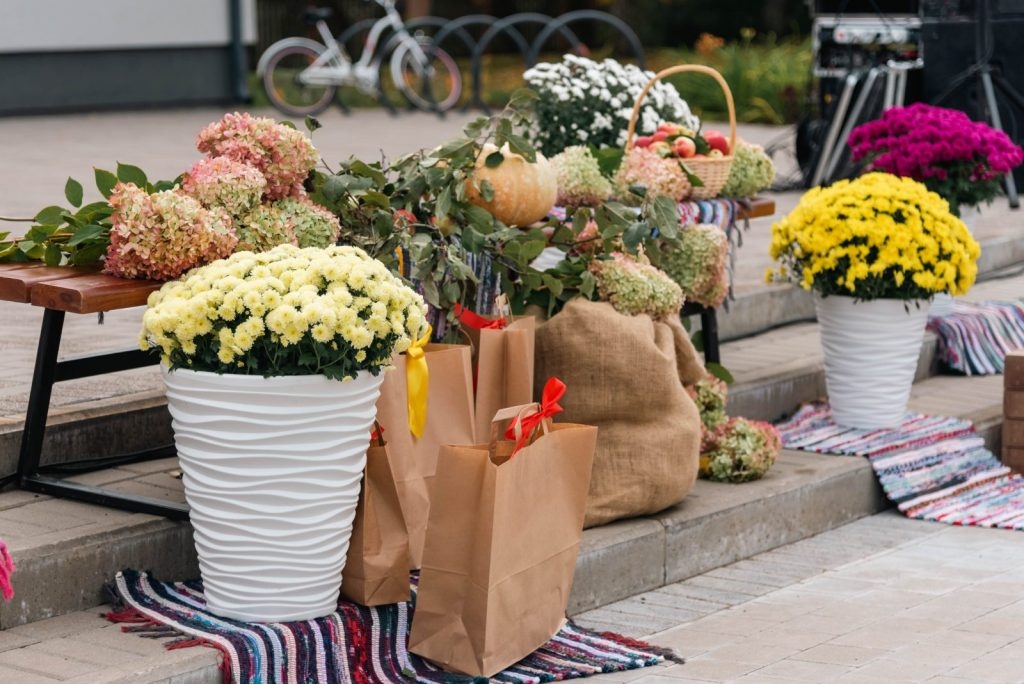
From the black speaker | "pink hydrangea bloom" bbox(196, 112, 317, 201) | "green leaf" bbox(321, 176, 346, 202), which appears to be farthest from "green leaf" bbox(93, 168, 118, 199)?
the black speaker

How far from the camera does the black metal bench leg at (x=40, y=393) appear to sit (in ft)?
13.4

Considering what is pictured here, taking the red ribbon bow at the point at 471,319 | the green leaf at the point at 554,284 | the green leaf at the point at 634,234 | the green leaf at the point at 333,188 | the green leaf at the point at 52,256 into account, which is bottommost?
the red ribbon bow at the point at 471,319

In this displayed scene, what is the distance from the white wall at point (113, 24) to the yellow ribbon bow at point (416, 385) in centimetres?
926

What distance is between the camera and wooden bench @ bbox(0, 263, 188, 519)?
3.74 m

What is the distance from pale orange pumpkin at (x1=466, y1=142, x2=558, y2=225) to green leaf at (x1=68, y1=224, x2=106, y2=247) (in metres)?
1.16

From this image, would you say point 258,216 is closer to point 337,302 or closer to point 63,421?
point 337,302

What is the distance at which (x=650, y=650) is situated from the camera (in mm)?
4070

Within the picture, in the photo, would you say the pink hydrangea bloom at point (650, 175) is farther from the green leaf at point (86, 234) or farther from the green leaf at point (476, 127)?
the green leaf at point (86, 234)

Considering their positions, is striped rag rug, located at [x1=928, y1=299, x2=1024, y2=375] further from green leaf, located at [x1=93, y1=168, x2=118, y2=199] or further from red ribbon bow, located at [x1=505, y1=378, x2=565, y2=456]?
green leaf, located at [x1=93, y1=168, x2=118, y2=199]

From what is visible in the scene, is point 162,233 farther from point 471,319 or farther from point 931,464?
point 931,464

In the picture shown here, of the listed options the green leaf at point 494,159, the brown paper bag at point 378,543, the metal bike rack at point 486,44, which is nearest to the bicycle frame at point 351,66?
the metal bike rack at point 486,44

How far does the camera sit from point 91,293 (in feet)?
12.1

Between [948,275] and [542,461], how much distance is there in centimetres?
242

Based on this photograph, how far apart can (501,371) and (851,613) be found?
3.89 ft
